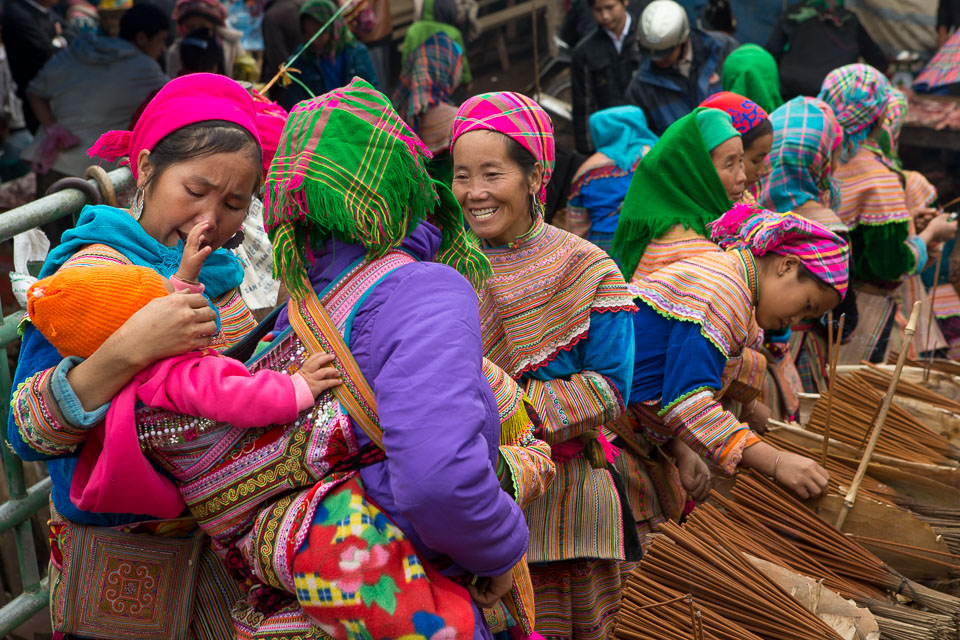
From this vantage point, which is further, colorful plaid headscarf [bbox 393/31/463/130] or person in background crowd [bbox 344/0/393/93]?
person in background crowd [bbox 344/0/393/93]

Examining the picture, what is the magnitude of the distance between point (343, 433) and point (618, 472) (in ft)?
5.40

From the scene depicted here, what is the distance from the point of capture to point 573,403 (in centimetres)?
261

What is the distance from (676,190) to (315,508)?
2447 millimetres

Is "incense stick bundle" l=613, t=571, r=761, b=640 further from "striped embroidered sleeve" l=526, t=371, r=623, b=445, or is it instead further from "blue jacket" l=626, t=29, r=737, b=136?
"blue jacket" l=626, t=29, r=737, b=136

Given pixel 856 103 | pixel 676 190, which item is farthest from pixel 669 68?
pixel 676 190

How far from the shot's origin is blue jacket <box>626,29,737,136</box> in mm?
6383

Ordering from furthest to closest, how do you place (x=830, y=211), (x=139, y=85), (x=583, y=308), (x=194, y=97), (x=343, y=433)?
(x=139, y=85) < (x=830, y=211) < (x=583, y=308) < (x=194, y=97) < (x=343, y=433)

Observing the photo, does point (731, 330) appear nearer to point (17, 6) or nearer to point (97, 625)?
point (97, 625)

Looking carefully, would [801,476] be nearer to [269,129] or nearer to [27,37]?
[269,129]

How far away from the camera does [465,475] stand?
1452 millimetres

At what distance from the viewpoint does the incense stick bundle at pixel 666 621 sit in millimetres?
2076

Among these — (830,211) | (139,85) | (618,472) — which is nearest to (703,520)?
(618,472)

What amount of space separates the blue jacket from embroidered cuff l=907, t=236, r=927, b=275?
1875 mm

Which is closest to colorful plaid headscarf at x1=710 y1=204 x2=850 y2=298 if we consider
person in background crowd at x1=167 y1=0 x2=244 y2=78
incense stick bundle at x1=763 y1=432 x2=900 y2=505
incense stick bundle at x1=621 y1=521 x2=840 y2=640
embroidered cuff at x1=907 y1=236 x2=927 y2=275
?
incense stick bundle at x1=763 y1=432 x2=900 y2=505
